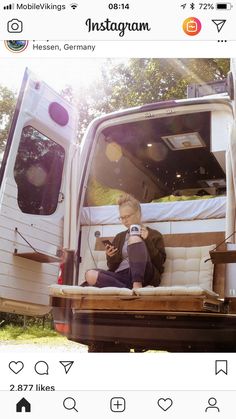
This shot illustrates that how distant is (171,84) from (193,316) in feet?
15.3

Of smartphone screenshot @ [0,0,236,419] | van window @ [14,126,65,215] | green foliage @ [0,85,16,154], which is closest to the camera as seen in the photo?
smartphone screenshot @ [0,0,236,419]

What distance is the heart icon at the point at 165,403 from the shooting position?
1701mm

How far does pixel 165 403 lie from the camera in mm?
1709

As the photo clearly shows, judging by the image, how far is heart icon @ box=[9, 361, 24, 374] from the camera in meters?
1.84

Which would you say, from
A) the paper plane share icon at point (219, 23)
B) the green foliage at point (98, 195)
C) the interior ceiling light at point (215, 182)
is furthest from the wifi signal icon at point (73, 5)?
the interior ceiling light at point (215, 182)

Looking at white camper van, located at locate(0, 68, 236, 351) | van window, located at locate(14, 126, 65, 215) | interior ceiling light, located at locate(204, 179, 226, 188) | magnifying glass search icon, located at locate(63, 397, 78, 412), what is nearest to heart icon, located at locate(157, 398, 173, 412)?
magnifying glass search icon, located at locate(63, 397, 78, 412)

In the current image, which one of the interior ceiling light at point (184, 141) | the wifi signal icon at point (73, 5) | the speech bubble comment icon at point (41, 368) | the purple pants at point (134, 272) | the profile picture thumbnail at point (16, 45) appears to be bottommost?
the speech bubble comment icon at point (41, 368)

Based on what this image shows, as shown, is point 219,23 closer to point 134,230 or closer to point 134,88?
point 134,230

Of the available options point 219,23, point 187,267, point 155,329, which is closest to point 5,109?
point 187,267

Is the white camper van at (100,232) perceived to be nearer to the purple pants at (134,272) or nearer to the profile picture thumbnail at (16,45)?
the purple pants at (134,272)

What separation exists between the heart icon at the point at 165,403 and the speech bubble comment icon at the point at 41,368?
0.42 metres

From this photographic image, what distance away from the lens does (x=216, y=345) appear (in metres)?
2.59

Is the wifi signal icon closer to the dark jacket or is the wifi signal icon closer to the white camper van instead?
the white camper van

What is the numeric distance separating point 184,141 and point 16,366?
3228mm
